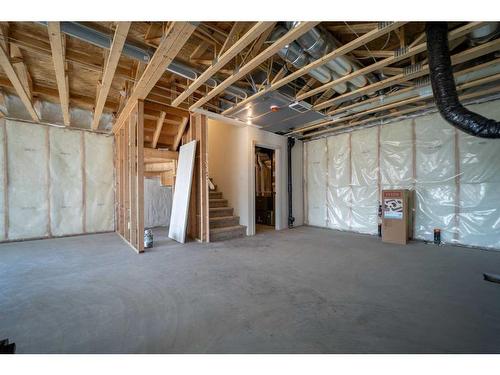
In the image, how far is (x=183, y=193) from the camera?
4.08 meters

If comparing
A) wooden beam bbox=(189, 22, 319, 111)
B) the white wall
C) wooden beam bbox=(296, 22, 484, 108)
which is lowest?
the white wall

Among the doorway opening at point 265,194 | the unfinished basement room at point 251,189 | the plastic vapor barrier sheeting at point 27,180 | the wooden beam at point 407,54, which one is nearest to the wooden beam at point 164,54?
the unfinished basement room at point 251,189

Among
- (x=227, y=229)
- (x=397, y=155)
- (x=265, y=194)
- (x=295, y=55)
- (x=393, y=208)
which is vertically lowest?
(x=227, y=229)

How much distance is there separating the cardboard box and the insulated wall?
20.2ft

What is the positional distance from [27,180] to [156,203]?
260 cm

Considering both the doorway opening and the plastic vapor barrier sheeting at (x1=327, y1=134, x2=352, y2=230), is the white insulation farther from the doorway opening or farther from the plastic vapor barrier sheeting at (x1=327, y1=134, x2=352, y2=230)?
the doorway opening

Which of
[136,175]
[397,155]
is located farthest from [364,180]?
[136,175]

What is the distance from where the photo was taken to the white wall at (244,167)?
4.70m

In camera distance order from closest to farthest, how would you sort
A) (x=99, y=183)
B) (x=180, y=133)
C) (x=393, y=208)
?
(x=393, y=208)
(x=99, y=183)
(x=180, y=133)

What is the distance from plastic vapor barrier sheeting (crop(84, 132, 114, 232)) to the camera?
484 centimetres

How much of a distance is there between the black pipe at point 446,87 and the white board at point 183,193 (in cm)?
347

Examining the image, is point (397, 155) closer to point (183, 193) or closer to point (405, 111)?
point (405, 111)

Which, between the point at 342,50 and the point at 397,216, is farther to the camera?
the point at 397,216

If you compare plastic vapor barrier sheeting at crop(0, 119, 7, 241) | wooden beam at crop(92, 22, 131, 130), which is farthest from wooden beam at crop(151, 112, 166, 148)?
plastic vapor barrier sheeting at crop(0, 119, 7, 241)
